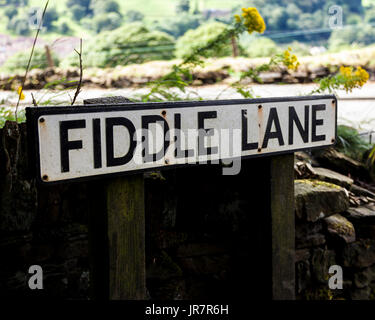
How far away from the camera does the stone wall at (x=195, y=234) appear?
7.39 ft

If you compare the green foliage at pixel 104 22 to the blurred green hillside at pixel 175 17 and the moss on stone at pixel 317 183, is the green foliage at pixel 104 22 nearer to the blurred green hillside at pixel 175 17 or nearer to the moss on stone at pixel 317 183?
the blurred green hillside at pixel 175 17

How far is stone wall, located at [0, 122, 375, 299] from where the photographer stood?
225cm

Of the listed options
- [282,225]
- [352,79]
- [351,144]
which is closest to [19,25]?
[351,144]

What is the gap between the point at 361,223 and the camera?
10.1ft

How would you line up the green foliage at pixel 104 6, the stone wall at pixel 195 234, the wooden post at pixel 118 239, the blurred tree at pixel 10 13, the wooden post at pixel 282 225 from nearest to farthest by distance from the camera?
the wooden post at pixel 118 239, the wooden post at pixel 282 225, the stone wall at pixel 195 234, the green foliage at pixel 104 6, the blurred tree at pixel 10 13

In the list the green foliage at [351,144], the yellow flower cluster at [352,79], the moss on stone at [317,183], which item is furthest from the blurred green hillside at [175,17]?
the moss on stone at [317,183]

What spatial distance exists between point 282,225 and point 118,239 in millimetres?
810

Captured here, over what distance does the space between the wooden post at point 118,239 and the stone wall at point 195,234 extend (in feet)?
0.73

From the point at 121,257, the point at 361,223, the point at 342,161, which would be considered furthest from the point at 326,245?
the point at 121,257

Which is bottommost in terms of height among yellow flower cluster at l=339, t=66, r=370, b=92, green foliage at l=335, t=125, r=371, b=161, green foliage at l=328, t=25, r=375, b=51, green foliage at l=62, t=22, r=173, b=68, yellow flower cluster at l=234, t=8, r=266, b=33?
green foliage at l=335, t=125, r=371, b=161

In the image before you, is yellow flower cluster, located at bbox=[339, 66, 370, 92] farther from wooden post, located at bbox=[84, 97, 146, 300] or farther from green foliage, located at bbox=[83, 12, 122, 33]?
green foliage, located at bbox=[83, 12, 122, 33]

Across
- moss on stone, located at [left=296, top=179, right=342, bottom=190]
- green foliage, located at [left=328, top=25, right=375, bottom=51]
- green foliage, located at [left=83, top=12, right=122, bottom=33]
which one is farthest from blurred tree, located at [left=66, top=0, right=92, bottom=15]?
moss on stone, located at [left=296, top=179, right=342, bottom=190]

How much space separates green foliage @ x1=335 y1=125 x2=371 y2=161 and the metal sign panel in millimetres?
1802
